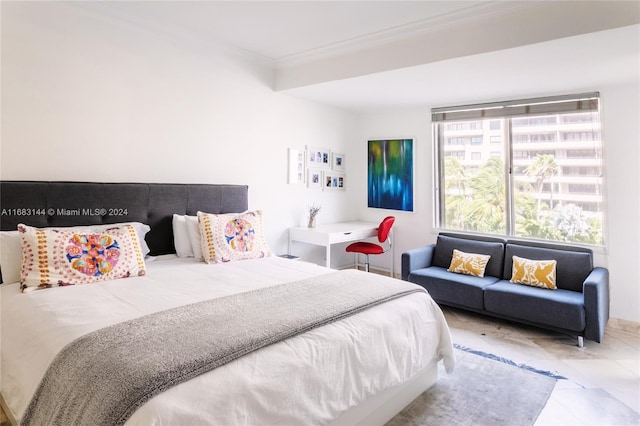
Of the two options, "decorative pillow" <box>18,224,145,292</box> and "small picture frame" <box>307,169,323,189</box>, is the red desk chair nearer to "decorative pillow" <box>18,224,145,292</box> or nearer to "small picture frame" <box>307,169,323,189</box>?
"small picture frame" <box>307,169,323,189</box>

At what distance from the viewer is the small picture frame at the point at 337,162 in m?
5.25

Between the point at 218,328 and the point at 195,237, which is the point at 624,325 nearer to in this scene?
the point at 218,328

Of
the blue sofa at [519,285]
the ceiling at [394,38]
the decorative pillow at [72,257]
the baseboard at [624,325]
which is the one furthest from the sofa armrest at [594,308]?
the decorative pillow at [72,257]

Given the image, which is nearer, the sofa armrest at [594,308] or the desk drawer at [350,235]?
the sofa armrest at [594,308]

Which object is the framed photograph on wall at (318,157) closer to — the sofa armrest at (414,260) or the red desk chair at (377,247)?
the red desk chair at (377,247)

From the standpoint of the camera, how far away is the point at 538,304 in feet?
10.7

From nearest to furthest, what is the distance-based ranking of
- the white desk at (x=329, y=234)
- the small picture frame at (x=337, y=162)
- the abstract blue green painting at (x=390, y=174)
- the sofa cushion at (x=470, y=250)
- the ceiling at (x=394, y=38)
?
the ceiling at (x=394, y=38)
the sofa cushion at (x=470, y=250)
the white desk at (x=329, y=234)
the abstract blue green painting at (x=390, y=174)
the small picture frame at (x=337, y=162)

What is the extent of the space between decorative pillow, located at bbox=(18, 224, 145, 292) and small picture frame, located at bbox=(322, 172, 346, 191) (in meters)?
2.93

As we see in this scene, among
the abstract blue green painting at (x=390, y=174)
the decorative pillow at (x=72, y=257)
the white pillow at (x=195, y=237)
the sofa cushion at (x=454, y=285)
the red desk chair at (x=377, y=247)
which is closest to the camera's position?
the decorative pillow at (x=72, y=257)

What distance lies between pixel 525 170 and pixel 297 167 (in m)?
2.55

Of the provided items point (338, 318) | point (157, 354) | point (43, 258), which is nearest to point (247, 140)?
point (43, 258)

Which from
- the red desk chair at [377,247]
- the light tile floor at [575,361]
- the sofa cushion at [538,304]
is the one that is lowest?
the light tile floor at [575,361]

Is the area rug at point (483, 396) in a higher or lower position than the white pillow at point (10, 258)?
lower

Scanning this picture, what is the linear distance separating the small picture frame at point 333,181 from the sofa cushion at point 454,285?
173 cm
